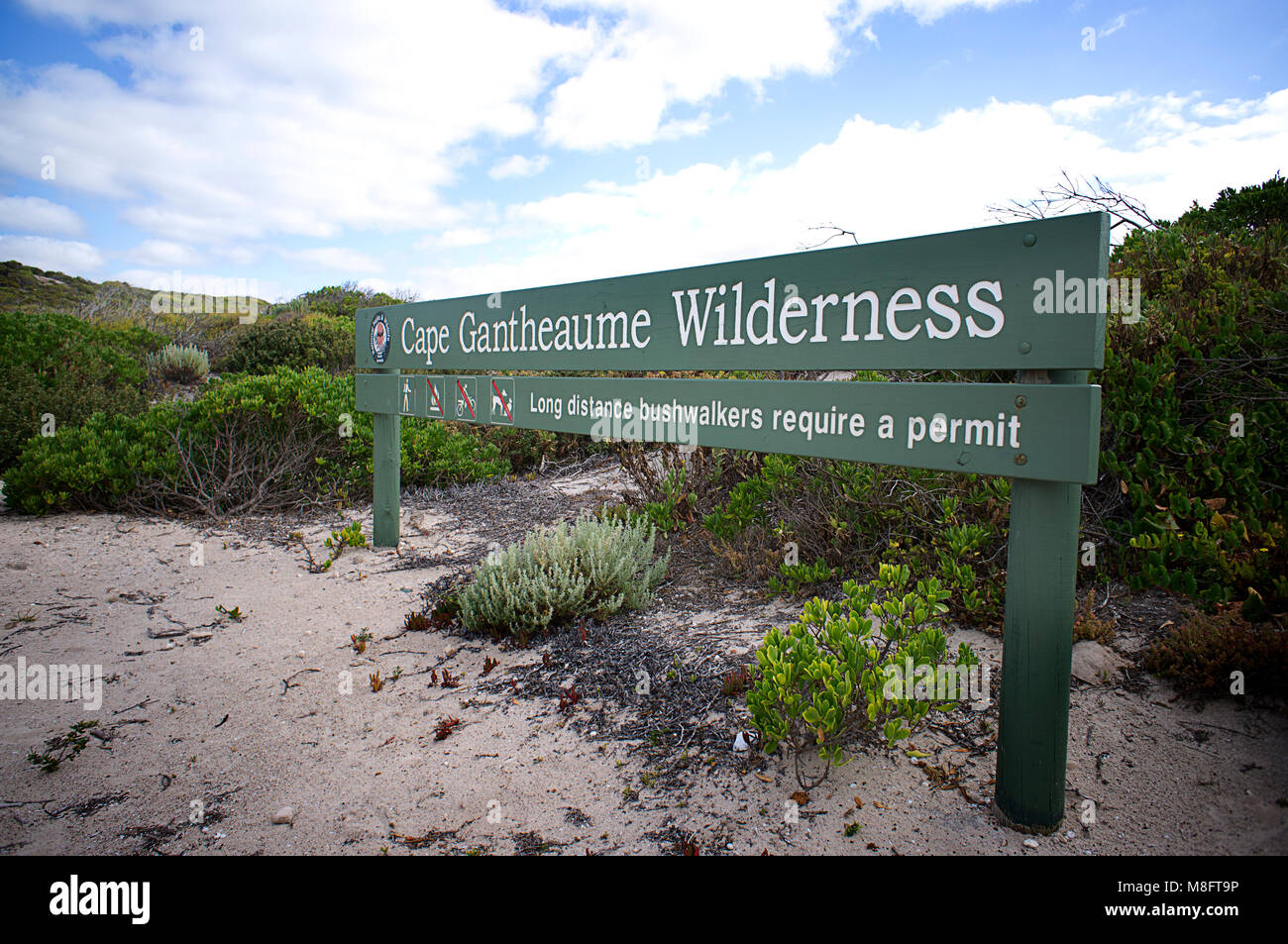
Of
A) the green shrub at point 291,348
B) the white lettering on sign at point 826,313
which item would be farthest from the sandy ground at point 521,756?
the green shrub at point 291,348

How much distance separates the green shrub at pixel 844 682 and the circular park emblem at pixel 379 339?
4879 millimetres

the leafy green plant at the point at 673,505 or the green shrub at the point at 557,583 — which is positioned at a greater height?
the leafy green plant at the point at 673,505

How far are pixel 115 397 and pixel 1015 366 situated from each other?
986 centimetres

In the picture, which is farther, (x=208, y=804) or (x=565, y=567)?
(x=565, y=567)

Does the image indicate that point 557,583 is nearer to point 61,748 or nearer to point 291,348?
point 61,748

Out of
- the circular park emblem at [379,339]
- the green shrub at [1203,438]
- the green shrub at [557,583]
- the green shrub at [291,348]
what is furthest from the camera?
the green shrub at [291,348]

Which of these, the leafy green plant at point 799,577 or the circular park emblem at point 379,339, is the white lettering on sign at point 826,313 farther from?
the circular park emblem at point 379,339

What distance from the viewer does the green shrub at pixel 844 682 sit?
2582 mm

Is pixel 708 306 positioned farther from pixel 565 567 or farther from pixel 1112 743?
pixel 1112 743

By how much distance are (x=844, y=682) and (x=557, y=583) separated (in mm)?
2201

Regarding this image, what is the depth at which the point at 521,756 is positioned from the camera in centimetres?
310

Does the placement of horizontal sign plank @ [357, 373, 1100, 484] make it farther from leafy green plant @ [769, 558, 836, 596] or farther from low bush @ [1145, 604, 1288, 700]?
leafy green plant @ [769, 558, 836, 596]

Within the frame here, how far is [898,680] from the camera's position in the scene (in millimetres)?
2650
